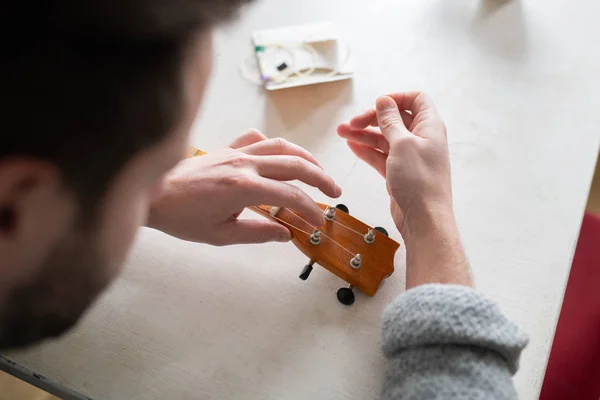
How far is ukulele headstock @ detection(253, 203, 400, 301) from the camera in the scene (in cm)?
69

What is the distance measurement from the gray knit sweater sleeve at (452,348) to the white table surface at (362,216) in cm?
7

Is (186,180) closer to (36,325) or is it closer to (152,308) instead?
(152,308)

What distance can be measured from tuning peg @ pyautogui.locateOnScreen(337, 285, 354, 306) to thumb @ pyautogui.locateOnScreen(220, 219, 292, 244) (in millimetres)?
107

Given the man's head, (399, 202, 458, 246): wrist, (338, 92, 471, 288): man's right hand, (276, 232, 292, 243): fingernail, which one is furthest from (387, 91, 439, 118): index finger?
the man's head

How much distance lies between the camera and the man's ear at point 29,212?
12.2 inches

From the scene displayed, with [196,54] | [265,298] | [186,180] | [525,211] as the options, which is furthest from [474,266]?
[196,54]

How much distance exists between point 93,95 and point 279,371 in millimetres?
439

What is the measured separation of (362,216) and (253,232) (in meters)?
0.17

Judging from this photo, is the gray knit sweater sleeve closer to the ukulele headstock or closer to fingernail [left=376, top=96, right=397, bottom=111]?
the ukulele headstock

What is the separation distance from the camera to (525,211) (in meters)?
0.76

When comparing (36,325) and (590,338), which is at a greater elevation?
(36,325)

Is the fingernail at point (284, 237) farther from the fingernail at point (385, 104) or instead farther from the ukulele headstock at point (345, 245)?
the fingernail at point (385, 104)

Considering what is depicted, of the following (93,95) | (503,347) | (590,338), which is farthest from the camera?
(590,338)

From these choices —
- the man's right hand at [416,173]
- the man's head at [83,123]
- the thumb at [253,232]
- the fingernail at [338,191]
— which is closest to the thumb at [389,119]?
the man's right hand at [416,173]
